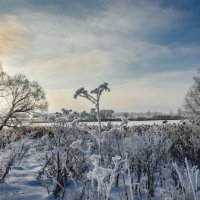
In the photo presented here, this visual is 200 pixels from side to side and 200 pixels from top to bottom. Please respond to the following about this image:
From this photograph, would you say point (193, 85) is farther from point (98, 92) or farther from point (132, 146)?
point (98, 92)

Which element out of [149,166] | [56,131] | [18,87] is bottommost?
[149,166]

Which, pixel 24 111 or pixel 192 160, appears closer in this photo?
pixel 192 160

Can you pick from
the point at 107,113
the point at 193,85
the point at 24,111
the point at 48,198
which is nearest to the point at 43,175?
the point at 48,198

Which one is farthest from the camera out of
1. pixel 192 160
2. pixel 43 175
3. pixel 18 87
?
pixel 18 87

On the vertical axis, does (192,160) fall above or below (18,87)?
below

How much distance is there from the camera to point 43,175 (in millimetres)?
6562

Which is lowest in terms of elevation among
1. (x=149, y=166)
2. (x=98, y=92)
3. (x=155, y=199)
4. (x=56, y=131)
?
(x=155, y=199)

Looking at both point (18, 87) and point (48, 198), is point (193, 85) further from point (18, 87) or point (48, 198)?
point (48, 198)

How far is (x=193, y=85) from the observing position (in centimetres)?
5300

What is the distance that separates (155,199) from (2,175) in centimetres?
287

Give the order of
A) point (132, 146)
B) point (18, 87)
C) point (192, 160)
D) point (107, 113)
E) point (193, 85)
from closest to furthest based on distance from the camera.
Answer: point (107, 113) → point (132, 146) → point (192, 160) → point (18, 87) → point (193, 85)

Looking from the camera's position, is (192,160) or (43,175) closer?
(43,175)

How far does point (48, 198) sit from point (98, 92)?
2.31m

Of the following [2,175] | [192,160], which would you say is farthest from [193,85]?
[2,175]
